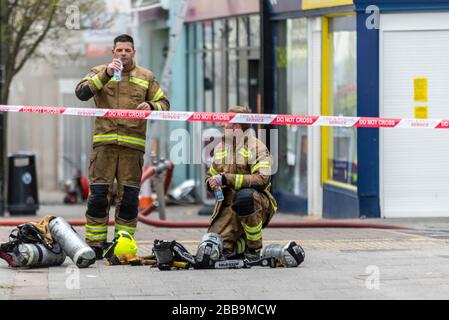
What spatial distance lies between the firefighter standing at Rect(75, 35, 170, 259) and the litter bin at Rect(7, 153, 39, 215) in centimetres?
830

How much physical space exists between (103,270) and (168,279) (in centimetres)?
82

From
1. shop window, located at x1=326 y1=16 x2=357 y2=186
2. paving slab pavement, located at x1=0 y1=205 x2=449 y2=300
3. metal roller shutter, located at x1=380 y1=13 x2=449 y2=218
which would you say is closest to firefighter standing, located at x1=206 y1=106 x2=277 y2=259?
paving slab pavement, located at x1=0 y1=205 x2=449 y2=300

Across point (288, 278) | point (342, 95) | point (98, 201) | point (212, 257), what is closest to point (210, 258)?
point (212, 257)

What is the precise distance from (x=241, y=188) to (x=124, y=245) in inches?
45.5

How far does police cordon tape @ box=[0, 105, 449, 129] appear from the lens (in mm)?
10602

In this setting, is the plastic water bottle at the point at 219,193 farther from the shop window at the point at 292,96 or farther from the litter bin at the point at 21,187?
the litter bin at the point at 21,187

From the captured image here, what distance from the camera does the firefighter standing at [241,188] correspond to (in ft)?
33.7

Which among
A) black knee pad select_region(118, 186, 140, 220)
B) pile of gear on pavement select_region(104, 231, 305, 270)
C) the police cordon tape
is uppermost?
the police cordon tape

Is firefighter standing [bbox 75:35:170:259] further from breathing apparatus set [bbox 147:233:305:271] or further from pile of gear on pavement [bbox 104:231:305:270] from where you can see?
breathing apparatus set [bbox 147:233:305:271]

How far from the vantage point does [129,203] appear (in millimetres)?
10867

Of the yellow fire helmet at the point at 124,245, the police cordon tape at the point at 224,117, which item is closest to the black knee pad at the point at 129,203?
the yellow fire helmet at the point at 124,245

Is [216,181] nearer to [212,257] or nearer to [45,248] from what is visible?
[212,257]

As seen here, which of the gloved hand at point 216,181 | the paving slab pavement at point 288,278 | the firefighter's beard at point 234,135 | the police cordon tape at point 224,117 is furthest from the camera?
the police cordon tape at point 224,117

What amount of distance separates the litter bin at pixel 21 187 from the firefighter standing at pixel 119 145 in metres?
8.30
